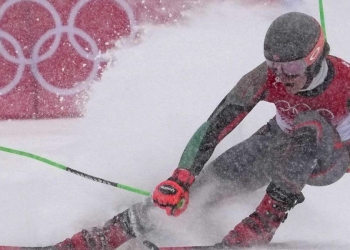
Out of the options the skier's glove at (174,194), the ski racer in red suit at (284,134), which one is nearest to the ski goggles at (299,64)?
the ski racer in red suit at (284,134)

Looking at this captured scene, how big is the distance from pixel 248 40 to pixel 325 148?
3.60 feet

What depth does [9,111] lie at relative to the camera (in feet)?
8.70

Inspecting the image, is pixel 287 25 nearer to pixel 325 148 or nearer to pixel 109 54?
pixel 325 148

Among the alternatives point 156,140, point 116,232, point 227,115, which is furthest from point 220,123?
point 156,140

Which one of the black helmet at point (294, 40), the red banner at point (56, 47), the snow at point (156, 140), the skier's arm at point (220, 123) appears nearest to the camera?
the black helmet at point (294, 40)

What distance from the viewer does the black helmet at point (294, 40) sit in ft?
5.77

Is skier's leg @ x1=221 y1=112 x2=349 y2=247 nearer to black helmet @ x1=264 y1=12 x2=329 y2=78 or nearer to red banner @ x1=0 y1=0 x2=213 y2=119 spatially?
black helmet @ x1=264 y1=12 x2=329 y2=78

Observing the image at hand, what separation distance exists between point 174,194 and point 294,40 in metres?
0.55

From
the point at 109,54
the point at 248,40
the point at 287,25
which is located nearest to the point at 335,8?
the point at 248,40

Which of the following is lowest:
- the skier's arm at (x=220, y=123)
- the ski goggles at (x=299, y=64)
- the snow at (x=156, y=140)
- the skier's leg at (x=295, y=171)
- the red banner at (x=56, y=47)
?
the skier's leg at (x=295, y=171)

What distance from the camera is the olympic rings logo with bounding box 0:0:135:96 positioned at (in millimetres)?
2619

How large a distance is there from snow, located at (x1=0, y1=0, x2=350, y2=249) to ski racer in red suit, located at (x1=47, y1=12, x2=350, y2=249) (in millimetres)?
144

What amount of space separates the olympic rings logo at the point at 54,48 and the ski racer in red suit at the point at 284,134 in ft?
2.84

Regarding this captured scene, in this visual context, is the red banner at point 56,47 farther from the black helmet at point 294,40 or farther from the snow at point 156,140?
the black helmet at point 294,40
